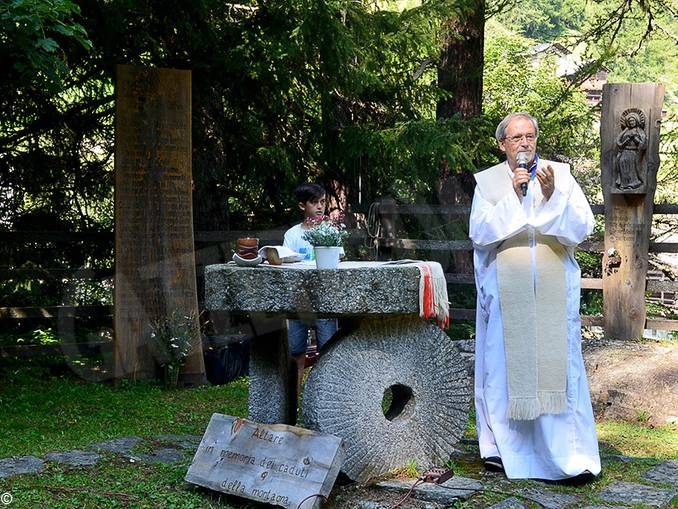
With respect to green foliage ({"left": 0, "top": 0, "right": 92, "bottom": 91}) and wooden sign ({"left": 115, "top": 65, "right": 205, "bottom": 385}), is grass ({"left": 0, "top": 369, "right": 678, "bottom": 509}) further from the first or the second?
green foliage ({"left": 0, "top": 0, "right": 92, "bottom": 91})

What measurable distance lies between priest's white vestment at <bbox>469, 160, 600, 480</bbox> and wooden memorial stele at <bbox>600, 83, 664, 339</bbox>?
4345mm

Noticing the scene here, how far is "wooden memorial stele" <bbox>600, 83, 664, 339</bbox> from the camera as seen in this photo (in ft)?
31.6

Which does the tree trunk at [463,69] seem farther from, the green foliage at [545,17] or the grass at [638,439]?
the green foliage at [545,17]

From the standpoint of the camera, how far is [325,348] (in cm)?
537

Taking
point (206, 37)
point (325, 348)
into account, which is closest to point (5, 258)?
point (206, 37)

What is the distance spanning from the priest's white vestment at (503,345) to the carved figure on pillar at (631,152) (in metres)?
4.29

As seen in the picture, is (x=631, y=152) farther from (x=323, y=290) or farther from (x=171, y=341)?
(x=323, y=290)

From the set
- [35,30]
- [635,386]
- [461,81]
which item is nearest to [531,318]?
[635,386]

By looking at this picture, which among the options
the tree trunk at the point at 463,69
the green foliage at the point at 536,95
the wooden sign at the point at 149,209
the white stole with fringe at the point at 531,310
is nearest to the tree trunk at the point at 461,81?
the tree trunk at the point at 463,69

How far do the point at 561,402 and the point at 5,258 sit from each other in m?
6.29

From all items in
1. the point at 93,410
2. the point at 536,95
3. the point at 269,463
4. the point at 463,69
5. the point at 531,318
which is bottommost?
the point at 93,410

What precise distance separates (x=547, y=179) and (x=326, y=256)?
1.26 meters

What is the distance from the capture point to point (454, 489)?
5035mm

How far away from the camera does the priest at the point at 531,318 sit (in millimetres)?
5414
